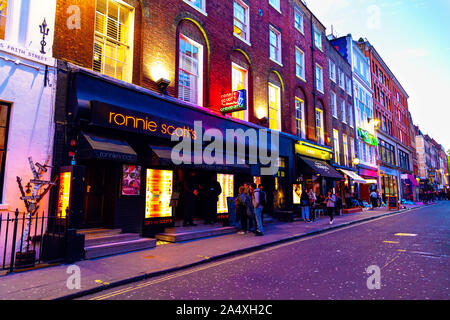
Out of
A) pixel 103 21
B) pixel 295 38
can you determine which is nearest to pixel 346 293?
pixel 103 21

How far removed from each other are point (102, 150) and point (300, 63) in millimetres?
17453

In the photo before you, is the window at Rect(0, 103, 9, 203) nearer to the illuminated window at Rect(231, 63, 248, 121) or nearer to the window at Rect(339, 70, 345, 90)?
the illuminated window at Rect(231, 63, 248, 121)

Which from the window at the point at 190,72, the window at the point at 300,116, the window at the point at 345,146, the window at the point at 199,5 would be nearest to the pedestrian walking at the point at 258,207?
the window at the point at 190,72

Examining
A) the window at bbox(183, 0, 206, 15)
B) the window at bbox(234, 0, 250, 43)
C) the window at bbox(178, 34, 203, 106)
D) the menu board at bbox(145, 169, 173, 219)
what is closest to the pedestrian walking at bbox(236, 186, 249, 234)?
the menu board at bbox(145, 169, 173, 219)

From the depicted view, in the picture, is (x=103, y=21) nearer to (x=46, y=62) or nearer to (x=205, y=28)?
(x=46, y=62)

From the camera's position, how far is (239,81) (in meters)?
15.2

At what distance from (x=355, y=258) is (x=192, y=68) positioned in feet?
31.9

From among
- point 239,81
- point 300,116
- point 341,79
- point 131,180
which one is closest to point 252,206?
point 131,180

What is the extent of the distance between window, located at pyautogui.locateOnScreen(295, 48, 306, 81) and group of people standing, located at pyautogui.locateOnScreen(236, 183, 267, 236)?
40.4 ft

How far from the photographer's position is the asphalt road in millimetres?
4387

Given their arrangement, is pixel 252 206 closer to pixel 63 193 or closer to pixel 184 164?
pixel 184 164

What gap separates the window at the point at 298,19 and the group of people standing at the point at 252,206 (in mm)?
14911

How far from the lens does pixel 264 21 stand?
17.2 m

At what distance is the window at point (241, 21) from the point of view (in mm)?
15344
